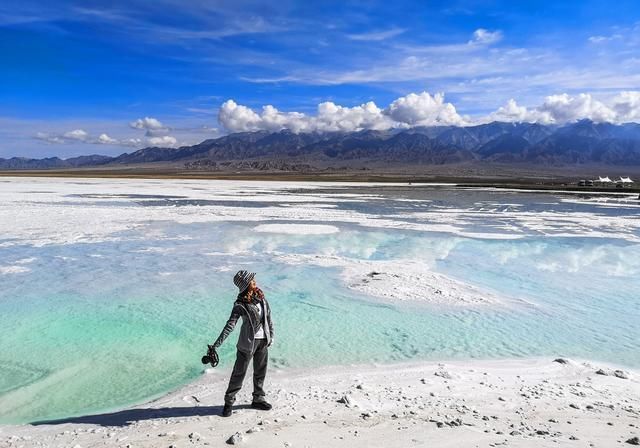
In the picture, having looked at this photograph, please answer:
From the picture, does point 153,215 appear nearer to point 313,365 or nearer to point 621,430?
point 313,365

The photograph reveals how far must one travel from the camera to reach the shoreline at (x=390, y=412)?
15.1 ft

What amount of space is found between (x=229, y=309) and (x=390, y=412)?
14.9ft

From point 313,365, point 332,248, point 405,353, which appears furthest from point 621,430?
point 332,248

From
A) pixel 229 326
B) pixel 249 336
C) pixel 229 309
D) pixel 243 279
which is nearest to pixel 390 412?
pixel 249 336

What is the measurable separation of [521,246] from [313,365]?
39.1 feet

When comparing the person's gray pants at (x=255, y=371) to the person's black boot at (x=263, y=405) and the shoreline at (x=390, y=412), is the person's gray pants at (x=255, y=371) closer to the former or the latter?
the person's black boot at (x=263, y=405)

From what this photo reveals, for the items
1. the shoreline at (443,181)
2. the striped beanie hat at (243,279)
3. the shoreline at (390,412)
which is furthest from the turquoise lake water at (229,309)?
the shoreline at (443,181)

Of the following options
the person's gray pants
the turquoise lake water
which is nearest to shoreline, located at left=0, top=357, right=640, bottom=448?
the person's gray pants

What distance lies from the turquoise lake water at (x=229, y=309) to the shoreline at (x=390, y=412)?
1.53ft

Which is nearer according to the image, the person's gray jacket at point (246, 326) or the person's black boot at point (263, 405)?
the person's gray jacket at point (246, 326)

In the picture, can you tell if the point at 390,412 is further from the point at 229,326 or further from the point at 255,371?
the point at 229,326

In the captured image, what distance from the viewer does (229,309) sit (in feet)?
29.7

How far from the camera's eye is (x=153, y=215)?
78.5ft

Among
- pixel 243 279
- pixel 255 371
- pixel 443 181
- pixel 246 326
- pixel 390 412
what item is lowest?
pixel 390 412
